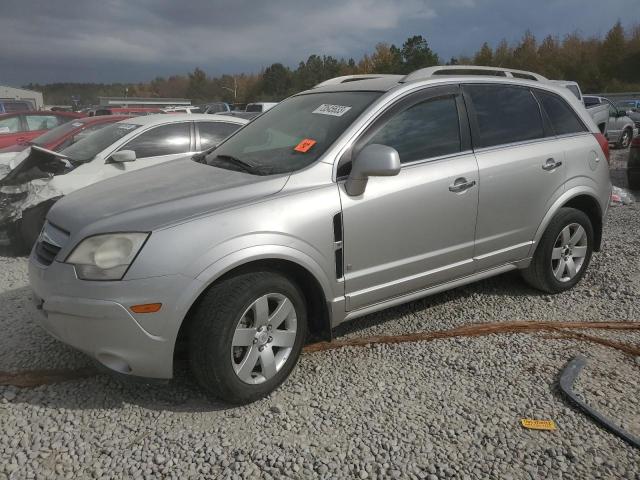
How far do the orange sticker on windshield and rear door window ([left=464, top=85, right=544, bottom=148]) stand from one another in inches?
48.3

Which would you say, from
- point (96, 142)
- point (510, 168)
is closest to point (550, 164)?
point (510, 168)

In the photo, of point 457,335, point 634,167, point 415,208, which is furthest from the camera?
point 634,167

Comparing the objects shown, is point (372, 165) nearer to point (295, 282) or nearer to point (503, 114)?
point (295, 282)

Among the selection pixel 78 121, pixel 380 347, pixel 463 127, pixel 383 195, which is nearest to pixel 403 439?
pixel 380 347

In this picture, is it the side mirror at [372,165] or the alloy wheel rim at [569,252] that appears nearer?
the side mirror at [372,165]

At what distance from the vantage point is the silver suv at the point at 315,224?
2592 mm

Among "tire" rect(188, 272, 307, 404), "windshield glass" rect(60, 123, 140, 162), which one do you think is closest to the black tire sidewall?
"tire" rect(188, 272, 307, 404)

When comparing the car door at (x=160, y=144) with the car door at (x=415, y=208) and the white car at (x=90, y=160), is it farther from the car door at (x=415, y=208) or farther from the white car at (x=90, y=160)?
the car door at (x=415, y=208)

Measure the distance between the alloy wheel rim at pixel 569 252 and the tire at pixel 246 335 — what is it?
2.44 metres

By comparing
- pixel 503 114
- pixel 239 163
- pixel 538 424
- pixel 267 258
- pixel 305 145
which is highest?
pixel 503 114

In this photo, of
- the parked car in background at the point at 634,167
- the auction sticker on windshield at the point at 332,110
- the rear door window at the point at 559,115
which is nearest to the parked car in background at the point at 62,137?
the auction sticker on windshield at the point at 332,110

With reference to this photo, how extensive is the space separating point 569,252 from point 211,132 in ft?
14.0

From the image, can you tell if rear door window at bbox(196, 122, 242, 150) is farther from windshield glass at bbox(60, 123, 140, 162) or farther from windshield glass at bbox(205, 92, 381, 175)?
windshield glass at bbox(205, 92, 381, 175)

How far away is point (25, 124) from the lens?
10.2 meters
